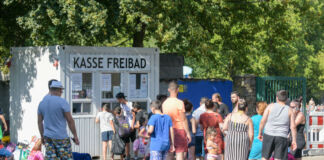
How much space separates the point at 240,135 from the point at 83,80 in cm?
529

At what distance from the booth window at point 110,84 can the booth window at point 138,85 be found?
1.19 ft

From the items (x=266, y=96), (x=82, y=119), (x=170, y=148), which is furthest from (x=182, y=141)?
(x=266, y=96)

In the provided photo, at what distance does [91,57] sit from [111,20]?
85.3 inches

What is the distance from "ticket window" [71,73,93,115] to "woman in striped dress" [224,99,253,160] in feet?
16.4

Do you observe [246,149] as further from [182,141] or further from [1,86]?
[1,86]

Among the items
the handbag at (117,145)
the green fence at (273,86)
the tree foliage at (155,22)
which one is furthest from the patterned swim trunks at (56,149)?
the green fence at (273,86)

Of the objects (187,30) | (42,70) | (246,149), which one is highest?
(187,30)

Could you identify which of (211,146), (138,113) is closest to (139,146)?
(138,113)

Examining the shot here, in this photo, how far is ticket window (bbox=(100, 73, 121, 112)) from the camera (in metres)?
15.4

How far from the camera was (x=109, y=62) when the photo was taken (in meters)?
15.5

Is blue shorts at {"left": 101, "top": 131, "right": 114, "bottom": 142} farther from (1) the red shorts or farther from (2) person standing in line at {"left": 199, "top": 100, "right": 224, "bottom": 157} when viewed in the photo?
(1) the red shorts

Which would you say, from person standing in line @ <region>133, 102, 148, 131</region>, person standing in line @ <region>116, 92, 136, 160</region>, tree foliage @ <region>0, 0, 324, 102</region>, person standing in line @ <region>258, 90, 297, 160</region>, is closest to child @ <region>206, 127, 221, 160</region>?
person standing in line @ <region>258, 90, 297, 160</region>

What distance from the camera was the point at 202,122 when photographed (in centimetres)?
1229

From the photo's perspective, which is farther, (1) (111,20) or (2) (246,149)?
(1) (111,20)
